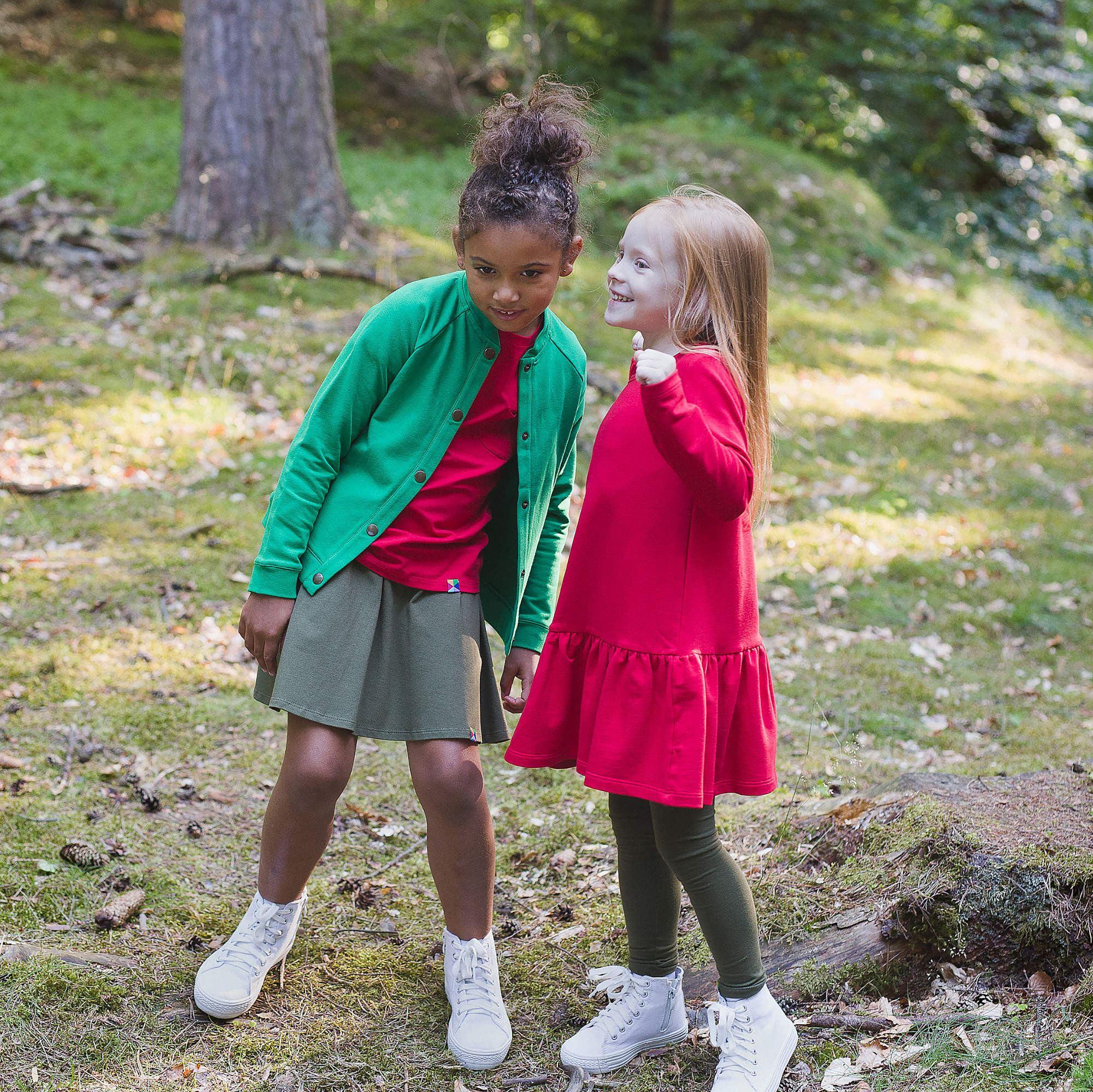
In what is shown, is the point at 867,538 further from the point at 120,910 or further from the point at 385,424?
the point at 120,910

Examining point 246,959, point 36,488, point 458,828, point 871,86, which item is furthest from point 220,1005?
point 871,86

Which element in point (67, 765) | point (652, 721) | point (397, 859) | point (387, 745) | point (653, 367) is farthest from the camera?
point (387, 745)

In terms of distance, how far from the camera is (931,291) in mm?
10898

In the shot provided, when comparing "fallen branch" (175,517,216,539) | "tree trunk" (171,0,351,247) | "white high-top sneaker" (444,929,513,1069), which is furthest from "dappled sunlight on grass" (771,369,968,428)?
"white high-top sneaker" (444,929,513,1069)

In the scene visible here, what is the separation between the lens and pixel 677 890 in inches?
95.8

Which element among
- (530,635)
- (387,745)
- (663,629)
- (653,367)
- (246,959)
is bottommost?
(387,745)

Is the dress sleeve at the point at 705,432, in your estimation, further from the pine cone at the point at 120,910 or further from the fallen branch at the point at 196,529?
A: the fallen branch at the point at 196,529

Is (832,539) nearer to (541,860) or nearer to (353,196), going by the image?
(541,860)

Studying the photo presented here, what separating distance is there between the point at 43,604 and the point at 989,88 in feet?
43.9

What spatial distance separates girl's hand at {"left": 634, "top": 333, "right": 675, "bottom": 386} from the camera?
193cm

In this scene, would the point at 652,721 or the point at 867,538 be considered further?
the point at 867,538

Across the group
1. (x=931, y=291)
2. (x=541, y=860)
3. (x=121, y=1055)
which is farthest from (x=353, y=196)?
(x=121, y=1055)

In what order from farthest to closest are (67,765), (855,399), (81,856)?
(855,399), (67,765), (81,856)

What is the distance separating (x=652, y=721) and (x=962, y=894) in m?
0.97
